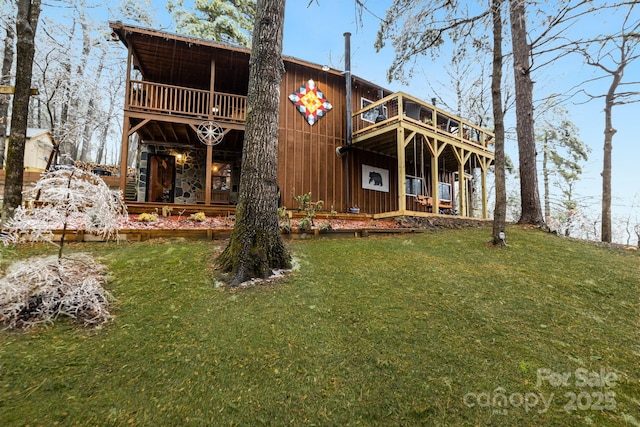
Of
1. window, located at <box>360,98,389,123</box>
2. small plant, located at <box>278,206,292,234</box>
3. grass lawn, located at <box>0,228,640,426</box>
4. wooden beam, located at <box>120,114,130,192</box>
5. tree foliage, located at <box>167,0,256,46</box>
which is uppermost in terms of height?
tree foliage, located at <box>167,0,256,46</box>

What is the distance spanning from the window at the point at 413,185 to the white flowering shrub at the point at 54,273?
12.6 metres

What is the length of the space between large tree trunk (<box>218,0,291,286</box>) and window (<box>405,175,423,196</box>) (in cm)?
1053

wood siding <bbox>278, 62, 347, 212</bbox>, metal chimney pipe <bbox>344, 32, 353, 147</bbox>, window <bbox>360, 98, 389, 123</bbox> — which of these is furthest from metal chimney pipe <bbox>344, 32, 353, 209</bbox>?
window <bbox>360, 98, 389, 123</bbox>

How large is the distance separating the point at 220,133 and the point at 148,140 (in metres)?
3.70

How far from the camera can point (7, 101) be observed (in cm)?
1116

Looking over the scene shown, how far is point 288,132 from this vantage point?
34.7 ft

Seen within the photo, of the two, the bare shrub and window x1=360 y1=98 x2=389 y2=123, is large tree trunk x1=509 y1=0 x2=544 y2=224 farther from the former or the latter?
the bare shrub

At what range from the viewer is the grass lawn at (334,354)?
2072mm

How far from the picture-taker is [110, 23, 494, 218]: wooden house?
30.1 feet

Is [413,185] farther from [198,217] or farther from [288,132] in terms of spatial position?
[198,217]

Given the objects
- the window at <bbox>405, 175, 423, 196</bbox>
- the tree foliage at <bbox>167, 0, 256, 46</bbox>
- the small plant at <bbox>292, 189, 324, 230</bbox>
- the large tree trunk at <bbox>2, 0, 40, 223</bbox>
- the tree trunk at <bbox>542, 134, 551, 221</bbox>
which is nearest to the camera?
the large tree trunk at <bbox>2, 0, 40, 223</bbox>

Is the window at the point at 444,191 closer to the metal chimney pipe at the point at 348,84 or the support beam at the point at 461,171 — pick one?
the support beam at the point at 461,171

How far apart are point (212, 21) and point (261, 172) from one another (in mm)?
15886

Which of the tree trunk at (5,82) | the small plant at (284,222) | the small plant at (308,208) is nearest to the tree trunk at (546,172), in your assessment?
the small plant at (308,208)
